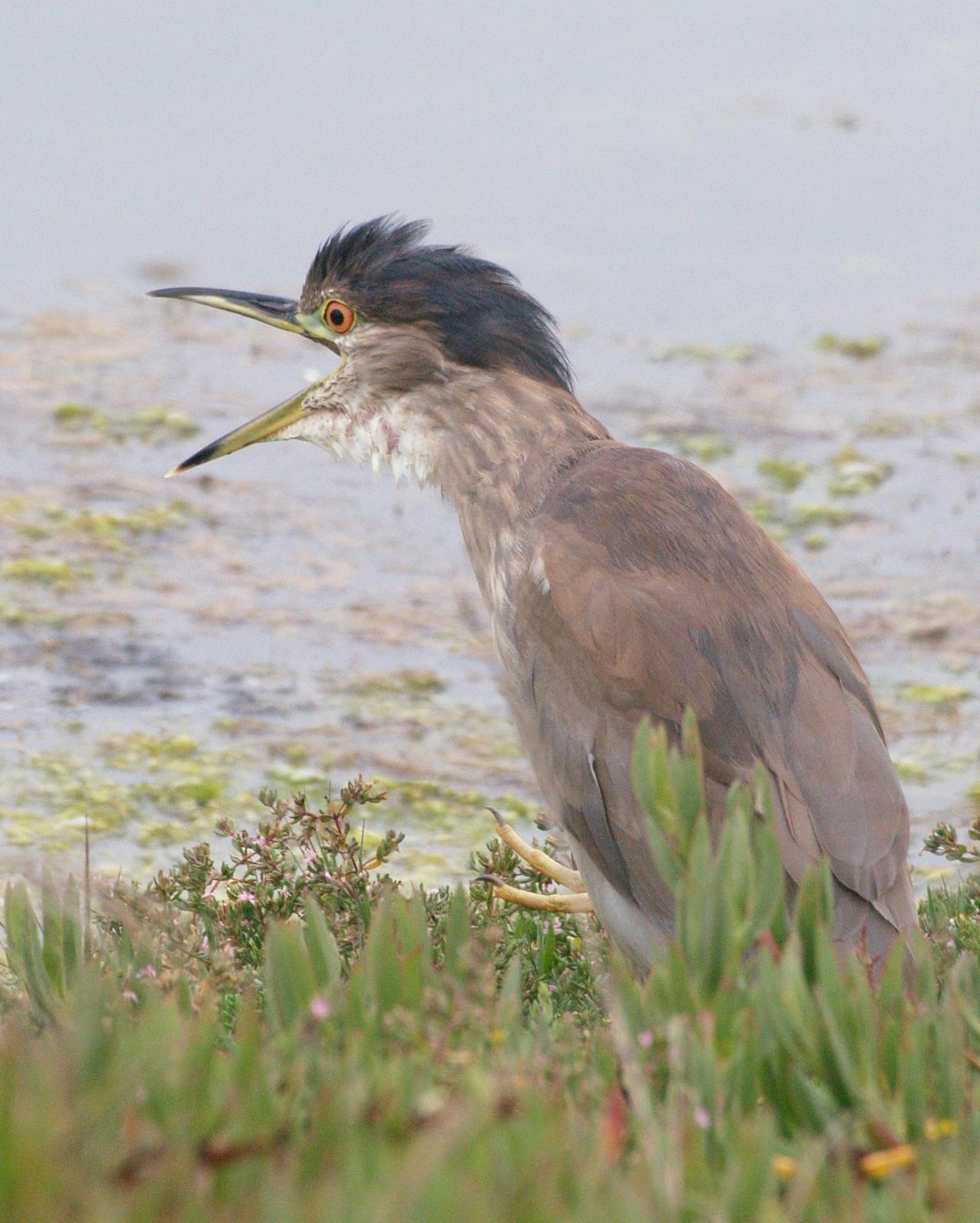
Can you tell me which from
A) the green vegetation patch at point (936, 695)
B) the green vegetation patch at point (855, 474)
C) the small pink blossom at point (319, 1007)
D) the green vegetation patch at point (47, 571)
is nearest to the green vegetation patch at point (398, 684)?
the green vegetation patch at point (47, 571)

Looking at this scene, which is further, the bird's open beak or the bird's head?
the bird's open beak

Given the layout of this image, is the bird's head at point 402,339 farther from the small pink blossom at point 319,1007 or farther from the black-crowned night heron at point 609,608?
the small pink blossom at point 319,1007

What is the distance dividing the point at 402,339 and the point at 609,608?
3.53 ft

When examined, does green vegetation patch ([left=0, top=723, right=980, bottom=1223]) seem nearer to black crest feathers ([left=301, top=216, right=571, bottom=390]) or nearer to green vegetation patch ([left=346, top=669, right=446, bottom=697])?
black crest feathers ([left=301, top=216, right=571, bottom=390])

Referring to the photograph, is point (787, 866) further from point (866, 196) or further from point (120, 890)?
point (866, 196)

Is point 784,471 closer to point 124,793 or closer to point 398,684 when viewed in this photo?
point 398,684

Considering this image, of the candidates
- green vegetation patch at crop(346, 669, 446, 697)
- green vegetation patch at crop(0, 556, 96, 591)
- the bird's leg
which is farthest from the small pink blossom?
green vegetation patch at crop(0, 556, 96, 591)

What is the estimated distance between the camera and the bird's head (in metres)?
4.17

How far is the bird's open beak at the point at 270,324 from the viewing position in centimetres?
448

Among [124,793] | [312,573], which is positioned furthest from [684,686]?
[312,573]


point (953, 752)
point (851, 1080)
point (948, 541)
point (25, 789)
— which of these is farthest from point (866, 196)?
point (851, 1080)

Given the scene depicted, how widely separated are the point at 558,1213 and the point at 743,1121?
0.37m

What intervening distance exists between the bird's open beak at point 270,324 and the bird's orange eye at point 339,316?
0.08ft

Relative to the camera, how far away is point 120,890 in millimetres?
3287
